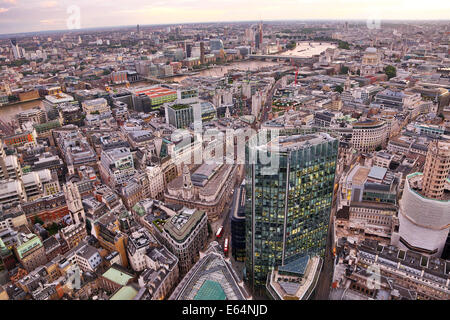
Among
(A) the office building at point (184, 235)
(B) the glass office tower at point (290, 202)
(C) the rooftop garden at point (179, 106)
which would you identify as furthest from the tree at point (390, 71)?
(A) the office building at point (184, 235)

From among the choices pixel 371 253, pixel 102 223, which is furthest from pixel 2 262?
pixel 371 253

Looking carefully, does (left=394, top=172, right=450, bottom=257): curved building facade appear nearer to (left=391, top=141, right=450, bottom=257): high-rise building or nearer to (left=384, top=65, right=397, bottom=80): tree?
(left=391, top=141, right=450, bottom=257): high-rise building

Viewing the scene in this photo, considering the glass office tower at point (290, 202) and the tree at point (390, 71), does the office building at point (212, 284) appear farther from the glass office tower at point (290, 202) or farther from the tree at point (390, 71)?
the tree at point (390, 71)

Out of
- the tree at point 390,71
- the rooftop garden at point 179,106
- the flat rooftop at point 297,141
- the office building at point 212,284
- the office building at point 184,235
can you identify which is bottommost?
the office building at point 184,235

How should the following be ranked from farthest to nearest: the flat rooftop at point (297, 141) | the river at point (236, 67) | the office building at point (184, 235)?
1. the river at point (236, 67)
2. the office building at point (184, 235)
3. the flat rooftop at point (297, 141)

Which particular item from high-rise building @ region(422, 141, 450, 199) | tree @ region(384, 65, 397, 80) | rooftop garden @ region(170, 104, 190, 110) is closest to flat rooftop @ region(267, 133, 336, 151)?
high-rise building @ region(422, 141, 450, 199)

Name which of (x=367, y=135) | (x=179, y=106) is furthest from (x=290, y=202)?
(x=179, y=106)

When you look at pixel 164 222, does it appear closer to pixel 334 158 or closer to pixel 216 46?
pixel 334 158

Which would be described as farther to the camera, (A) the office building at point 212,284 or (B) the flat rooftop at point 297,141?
(B) the flat rooftop at point 297,141
